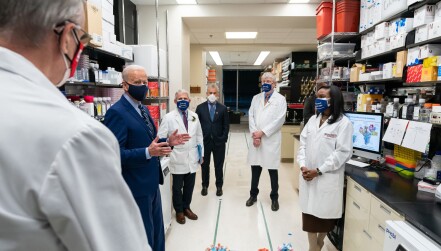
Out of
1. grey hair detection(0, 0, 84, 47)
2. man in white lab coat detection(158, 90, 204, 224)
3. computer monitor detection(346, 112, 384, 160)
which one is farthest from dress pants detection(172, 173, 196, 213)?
grey hair detection(0, 0, 84, 47)

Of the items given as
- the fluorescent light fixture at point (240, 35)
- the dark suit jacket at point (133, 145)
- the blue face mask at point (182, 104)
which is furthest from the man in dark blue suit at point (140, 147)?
the fluorescent light fixture at point (240, 35)

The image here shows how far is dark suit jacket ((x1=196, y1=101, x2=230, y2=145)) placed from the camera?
370 centimetres

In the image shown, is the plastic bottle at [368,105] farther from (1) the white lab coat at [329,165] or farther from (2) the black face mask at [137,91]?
(2) the black face mask at [137,91]

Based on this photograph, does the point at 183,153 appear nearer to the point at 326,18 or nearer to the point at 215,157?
the point at 215,157

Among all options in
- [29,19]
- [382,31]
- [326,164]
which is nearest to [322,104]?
[326,164]

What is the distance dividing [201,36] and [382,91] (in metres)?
4.35

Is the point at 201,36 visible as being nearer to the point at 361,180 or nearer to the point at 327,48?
the point at 327,48

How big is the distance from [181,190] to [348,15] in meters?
2.90

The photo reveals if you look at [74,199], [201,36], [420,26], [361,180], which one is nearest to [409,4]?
[420,26]

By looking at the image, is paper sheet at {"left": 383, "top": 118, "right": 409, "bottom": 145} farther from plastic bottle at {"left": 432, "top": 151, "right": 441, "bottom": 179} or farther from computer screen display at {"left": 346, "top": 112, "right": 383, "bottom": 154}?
plastic bottle at {"left": 432, "top": 151, "right": 441, "bottom": 179}

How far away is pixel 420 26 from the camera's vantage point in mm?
2105

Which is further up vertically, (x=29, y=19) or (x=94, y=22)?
(x=94, y=22)

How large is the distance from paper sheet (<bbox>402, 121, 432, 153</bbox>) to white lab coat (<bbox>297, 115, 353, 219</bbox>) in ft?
1.52

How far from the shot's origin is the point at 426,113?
205 centimetres
